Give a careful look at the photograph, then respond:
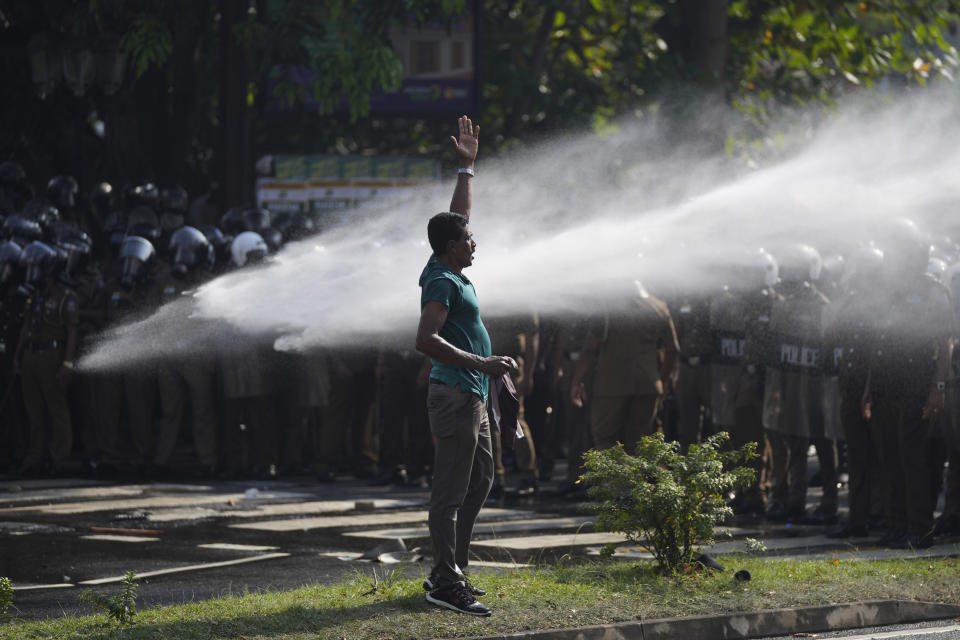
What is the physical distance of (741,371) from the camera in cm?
1262

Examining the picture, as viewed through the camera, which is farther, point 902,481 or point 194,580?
point 902,481

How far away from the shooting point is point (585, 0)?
21703 mm

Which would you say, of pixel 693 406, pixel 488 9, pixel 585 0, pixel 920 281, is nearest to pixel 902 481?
pixel 920 281

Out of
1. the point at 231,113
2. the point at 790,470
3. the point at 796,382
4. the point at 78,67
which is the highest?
the point at 78,67

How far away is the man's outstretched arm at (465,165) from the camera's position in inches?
310

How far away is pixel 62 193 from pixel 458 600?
37.8ft

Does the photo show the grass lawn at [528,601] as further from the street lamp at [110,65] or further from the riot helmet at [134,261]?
the street lamp at [110,65]

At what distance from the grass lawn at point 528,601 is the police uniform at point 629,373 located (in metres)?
3.47

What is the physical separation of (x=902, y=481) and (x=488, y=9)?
14.1 m

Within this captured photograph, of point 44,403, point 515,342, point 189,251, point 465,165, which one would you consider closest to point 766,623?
point 465,165

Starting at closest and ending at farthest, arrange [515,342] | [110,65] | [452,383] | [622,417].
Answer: [452,383] < [622,417] < [515,342] < [110,65]

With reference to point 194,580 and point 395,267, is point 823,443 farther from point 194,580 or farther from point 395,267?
point 194,580

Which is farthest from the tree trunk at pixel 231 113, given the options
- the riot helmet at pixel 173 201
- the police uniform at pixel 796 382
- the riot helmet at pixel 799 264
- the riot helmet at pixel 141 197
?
the police uniform at pixel 796 382

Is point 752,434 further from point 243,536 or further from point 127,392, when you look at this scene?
point 127,392
